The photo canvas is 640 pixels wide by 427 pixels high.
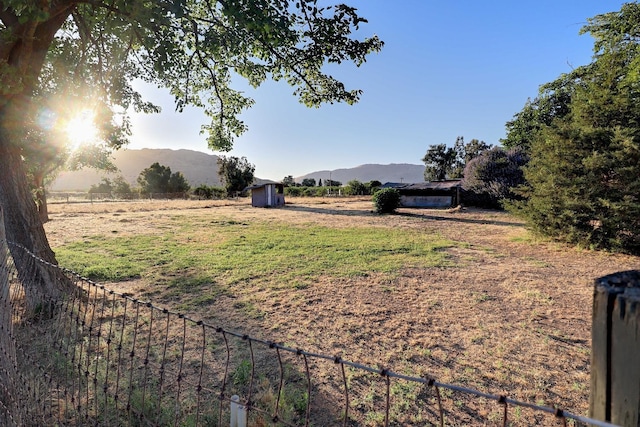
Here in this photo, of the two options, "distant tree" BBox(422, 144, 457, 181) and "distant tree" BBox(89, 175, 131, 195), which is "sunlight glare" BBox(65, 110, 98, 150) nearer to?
"distant tree" BBox(89, 175, 131, 195)

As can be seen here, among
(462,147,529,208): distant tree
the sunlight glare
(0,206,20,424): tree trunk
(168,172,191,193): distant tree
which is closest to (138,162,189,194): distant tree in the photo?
(168,172,191,193): distant tree

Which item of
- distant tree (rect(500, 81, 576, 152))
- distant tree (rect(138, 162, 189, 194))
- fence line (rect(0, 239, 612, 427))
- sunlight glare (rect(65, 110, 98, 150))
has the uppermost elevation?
distant tree (rect(500, 81, 576, 152))

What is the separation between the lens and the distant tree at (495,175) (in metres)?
26.0

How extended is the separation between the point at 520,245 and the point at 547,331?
7.56m

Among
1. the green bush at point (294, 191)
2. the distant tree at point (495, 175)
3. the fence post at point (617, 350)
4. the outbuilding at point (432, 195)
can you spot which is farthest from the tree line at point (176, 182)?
the fence post at point (617, 350)

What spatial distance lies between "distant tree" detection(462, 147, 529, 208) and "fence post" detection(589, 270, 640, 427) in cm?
2867

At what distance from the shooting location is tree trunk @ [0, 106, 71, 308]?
4.84m

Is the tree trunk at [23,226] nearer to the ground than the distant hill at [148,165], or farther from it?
nearer to the ground

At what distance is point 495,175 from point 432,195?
5.79m

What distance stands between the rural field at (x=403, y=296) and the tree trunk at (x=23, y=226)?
1.49 metres

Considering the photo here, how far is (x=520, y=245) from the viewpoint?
11.0 metres

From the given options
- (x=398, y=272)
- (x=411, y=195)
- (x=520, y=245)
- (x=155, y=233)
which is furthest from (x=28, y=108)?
(x=411, y=195)

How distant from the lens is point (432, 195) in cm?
3072

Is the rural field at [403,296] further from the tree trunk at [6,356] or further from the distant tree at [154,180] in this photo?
the distant tree at [154,180]
